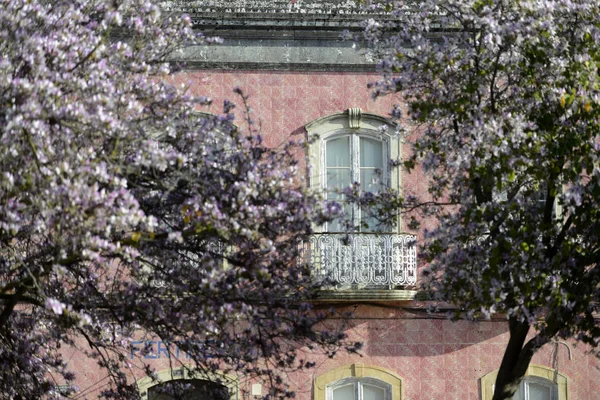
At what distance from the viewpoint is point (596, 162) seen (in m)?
12.4

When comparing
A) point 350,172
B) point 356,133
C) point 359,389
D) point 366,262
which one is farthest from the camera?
point 356,133

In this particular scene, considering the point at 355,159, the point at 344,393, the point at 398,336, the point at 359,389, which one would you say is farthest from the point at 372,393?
the point at 355,159

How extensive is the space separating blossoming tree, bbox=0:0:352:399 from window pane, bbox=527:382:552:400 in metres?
7.03

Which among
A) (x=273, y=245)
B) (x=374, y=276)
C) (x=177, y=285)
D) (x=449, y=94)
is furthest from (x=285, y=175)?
(x=374, y=276)

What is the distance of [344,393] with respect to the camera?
761 inches

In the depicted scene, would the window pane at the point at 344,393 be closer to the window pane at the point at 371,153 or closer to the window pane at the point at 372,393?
the window pane at the point at 372,393

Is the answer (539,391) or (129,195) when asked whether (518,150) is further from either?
(539,391)

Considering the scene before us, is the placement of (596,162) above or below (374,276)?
below

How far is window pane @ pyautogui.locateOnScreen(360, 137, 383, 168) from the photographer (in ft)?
64.4

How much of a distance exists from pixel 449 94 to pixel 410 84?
0.52 m

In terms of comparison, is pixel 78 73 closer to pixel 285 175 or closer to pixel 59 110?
pixel 59 110

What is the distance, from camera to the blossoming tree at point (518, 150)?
12406 mm

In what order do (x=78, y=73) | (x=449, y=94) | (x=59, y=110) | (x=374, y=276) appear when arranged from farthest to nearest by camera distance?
(x=374, y=276) → (x=449, y=94) → (x=78, y=73) → (x=59, y=110)

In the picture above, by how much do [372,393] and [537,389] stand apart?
2.48 meters
